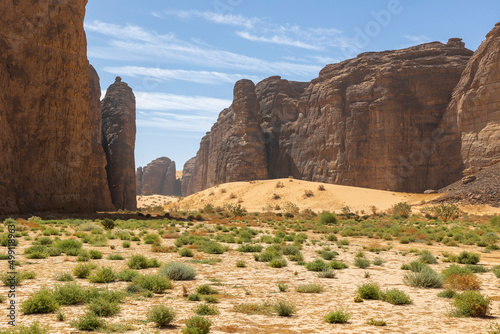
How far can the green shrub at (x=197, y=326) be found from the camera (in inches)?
250

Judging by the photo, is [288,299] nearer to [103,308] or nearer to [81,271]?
[103,308]

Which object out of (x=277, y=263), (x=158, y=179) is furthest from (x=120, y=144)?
(x=158, y=179)

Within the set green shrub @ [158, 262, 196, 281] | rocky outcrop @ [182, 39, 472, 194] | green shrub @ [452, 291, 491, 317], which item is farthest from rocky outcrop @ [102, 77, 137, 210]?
green shrub @ [452, 291, 491, 317]

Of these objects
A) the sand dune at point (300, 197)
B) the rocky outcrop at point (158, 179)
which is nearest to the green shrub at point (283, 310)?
the sand dune at point (300, 197)

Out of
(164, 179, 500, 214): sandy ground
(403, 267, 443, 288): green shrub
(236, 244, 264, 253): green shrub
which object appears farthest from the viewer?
(164, 179, 500, 214): sandy ground

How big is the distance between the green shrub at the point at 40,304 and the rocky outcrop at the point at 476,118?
55688 mm

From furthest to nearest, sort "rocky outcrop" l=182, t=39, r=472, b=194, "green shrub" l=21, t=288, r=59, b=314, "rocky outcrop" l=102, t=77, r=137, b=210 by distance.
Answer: "rocky outcrop" l=182, t=39, r=472, b=194
"rocky outcrop" l=102, t=77, r=137, b=210
"green shrub" l=21, t=288, r=59, b=314

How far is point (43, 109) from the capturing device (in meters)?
34.5

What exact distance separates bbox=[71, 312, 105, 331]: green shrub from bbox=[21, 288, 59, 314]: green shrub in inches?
42.7

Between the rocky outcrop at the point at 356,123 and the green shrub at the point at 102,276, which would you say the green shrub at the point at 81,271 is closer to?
the green shrub at the point at 102,276

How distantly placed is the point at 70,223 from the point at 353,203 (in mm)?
38615

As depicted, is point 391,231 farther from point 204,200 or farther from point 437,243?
point 204,200

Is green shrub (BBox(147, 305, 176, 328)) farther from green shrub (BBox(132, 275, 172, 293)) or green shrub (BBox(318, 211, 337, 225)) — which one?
green shrub (BBox(318, 211, 337, 225))

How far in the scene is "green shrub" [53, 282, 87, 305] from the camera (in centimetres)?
794
